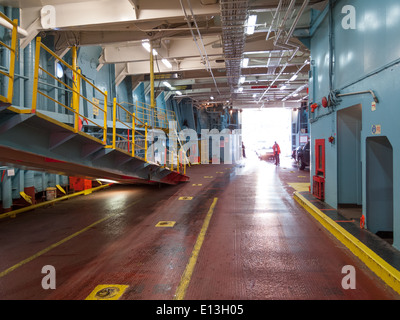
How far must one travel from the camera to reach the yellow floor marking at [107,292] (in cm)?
350

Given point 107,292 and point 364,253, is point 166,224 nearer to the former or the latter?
point 107,292

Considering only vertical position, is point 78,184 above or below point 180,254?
above

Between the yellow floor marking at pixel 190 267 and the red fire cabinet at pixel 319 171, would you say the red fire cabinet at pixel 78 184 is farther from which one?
the red fire cabinet at pixel 319 171

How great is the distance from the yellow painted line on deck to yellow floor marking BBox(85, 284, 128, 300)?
11.5ft

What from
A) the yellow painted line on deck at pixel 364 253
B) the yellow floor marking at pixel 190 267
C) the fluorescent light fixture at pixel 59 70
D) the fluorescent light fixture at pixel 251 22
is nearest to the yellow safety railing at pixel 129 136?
the fluorescent light fixture at pixel 59 70

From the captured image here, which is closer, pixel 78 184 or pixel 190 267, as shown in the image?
pixel 190 267

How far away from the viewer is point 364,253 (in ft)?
14.5

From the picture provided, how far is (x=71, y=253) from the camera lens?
16.5 ft

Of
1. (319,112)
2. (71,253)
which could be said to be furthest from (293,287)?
(319,112)

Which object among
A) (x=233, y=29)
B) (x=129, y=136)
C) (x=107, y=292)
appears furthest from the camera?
(x=129, y=136)

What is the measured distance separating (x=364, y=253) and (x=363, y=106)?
2852 millimetres

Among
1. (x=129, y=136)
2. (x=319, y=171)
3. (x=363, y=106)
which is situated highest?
(x=129, y=136)

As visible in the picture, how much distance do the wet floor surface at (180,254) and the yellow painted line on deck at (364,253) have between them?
0.11 m

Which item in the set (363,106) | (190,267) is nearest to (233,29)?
(363,106)
